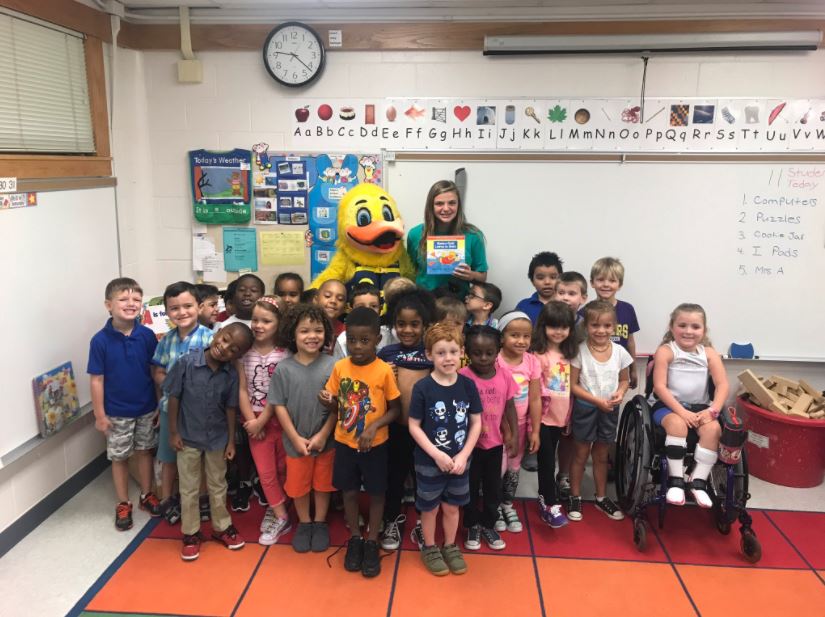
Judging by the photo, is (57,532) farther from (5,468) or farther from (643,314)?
(643,314)

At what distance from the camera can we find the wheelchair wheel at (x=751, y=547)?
2.49 m

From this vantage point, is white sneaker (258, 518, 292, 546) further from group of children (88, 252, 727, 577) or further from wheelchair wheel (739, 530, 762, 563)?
wheelchair wheel (739, 530, 762, 563)

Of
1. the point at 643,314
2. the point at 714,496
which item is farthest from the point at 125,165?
the point at 714,496

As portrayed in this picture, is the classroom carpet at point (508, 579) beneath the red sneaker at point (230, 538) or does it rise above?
beneath

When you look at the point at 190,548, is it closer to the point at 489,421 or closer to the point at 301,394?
the point at 301,394

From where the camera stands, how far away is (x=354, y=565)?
8.01 ft

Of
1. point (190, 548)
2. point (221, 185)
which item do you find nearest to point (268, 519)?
point (190, 548)

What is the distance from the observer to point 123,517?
2730mm

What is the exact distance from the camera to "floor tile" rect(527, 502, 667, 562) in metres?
2.57

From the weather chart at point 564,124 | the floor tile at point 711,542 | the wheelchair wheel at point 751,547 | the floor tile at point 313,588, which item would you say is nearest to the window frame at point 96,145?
the weather chart at point 564,124

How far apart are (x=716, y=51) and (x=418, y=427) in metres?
2.63

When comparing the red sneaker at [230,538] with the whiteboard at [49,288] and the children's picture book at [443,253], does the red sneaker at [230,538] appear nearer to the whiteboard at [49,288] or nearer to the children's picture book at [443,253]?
the whiteboard at [49,288]

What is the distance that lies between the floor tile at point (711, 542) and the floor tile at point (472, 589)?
683 mm

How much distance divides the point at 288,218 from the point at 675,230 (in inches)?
89.6
